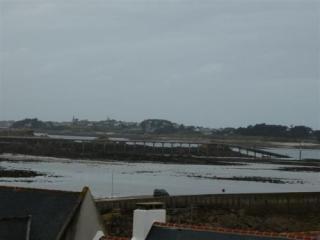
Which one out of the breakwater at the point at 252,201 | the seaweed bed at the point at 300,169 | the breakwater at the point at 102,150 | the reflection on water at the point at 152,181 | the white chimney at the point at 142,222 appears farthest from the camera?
the breakwater at the point at 102,150

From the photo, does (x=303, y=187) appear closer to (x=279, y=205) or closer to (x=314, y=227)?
(x=279, y=205)

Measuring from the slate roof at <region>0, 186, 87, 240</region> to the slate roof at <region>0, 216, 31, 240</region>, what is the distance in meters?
0.07

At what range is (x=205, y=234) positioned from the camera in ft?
39.4

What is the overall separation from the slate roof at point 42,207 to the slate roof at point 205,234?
257 centimetres

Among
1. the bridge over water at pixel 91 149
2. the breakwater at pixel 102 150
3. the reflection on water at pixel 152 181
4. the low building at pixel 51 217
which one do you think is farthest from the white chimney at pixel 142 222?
the bridge over water at pixel 91 149

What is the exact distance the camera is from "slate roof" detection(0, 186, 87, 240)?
14406 mm

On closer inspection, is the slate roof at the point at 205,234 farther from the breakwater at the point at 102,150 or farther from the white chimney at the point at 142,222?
the breakwater at the point at 102,150

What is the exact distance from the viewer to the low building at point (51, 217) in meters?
14.3

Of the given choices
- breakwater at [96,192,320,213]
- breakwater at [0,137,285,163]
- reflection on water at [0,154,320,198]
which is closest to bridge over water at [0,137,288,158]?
breakwater at [0,137,285,163]

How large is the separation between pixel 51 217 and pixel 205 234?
4.01 metres

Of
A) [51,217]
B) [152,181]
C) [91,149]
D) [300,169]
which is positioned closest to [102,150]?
[91,149]

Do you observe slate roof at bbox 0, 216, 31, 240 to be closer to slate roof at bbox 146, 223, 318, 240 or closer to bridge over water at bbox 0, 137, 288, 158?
slate roof at bbox 146, 223, 318, 240

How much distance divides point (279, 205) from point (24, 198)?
40718 millimetres

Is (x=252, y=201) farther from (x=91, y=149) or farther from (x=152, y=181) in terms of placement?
(x=91, y=149)
